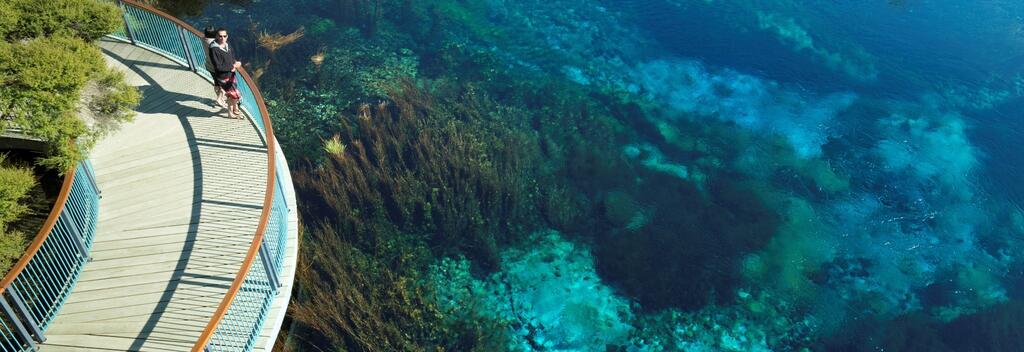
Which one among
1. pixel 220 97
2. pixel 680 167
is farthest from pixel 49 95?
pixel 680 167

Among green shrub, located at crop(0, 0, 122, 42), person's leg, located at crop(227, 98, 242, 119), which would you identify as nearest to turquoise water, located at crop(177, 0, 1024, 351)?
person's leg, located at crop(227, 98, 242, 119)

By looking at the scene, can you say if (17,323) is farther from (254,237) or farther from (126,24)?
(126,24)

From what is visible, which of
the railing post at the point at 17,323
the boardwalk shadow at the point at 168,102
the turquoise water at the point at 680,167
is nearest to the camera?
the railing post at the point at 17,323

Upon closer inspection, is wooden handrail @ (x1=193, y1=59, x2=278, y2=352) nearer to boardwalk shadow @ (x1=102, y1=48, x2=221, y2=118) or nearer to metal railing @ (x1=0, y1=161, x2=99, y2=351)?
boardwalk shadow @ (x1=102, y1=48, x2=221, y2=118)

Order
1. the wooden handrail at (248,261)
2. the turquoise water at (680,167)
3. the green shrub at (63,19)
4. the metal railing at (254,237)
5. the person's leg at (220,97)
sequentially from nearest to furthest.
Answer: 1. the wooden handrail at (248,261)
2. the metal railing at (254,237)
3. the green shrub at (63,19)
4. the person's leg at (220,97)
5. the turquoise water at (680,167)

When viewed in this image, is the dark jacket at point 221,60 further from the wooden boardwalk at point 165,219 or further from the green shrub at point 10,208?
the green shrub at point 10,208

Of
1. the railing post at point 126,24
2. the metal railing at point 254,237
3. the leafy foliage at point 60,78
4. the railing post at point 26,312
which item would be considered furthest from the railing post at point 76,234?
the railing post at point 126,24

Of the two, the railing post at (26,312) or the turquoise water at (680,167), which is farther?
the turquoise water at (680,167)

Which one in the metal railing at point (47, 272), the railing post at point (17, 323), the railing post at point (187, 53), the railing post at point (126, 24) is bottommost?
the railing post at point (17, 323)
